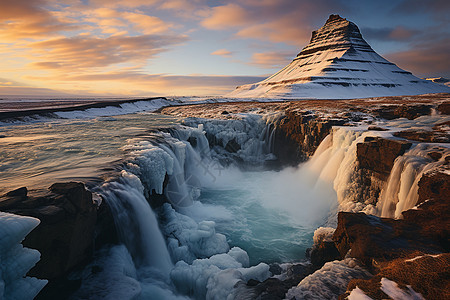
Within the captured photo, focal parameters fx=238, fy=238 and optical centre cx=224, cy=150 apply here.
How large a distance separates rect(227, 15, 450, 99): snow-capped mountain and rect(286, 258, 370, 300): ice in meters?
90.0

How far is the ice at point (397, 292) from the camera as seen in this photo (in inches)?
137

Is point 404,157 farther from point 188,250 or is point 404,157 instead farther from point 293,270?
point 188,250

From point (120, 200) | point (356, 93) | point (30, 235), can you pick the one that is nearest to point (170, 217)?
point (120, 200)

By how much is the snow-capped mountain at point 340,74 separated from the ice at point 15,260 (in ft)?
304

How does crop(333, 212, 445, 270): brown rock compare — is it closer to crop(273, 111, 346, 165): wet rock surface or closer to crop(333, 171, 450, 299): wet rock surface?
crop(333, 171, 450, 299): wet rock surface

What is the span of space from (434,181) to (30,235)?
1048 centimetres

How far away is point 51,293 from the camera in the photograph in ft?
15.5

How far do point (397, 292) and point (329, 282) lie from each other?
1737 millimetres

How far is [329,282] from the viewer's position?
5.16 metres

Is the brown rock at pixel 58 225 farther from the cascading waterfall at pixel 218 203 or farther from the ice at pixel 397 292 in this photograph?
the ice at pixel 397 292

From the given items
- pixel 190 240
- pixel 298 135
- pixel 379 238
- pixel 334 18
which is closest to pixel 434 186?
pixel 379 238

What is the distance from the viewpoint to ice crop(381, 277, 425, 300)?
137 inches

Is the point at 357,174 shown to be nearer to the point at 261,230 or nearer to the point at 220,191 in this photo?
the point at 261,230

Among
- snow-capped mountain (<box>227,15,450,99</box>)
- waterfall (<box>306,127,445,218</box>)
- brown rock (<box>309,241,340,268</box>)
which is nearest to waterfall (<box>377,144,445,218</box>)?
waterfall (<box>306,127,445,218</box>)
